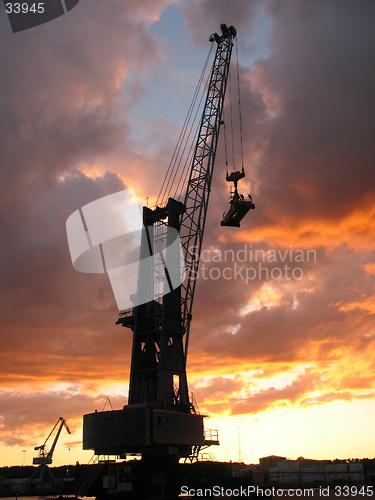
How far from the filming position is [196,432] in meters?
51.3

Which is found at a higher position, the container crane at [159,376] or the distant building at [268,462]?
the container crane at [159,376]

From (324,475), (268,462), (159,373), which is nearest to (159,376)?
(159,373)

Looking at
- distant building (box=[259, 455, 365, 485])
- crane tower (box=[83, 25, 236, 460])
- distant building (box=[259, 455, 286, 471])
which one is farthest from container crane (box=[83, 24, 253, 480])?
distant building (box=[259, 455, 286, 471])

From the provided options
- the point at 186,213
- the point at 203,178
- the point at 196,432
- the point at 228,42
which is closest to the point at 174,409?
the point at 196,432

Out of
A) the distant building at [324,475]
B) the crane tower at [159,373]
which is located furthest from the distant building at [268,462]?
the crane tower at [159,373]

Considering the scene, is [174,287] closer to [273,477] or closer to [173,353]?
[173,353]

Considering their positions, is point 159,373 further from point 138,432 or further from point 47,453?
point 47,453

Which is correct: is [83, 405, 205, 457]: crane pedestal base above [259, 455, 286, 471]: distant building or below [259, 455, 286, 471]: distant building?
above

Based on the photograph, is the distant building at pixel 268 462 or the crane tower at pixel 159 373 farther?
the distant building at pixel 268 462

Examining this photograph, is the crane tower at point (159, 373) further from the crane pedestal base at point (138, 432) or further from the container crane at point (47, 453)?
the container crane at point (47, 453)

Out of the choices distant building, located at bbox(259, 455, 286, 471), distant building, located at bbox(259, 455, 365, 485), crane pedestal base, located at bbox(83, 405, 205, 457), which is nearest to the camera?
crane pedestal base, located at bbox(83, 405, 205, 457)

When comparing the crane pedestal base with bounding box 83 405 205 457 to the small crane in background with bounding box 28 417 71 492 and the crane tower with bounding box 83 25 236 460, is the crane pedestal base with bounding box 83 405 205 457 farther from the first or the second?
the small crane in background with bounding box 28 417 71 492

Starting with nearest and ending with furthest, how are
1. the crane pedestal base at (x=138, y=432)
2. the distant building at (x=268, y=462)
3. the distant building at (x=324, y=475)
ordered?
the crane pedestal base at (x=138, y=432)
the distant building at (x=324, y=475)
the distant building at (x=268, y=462)

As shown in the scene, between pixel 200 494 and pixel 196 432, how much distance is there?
6.19 meters
